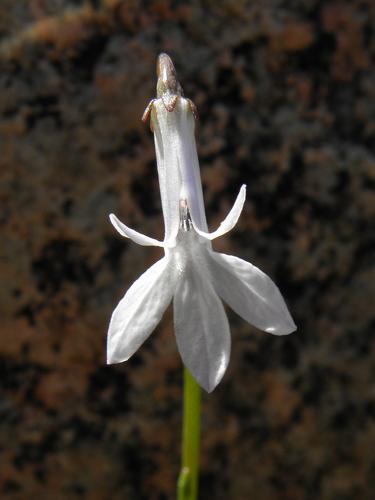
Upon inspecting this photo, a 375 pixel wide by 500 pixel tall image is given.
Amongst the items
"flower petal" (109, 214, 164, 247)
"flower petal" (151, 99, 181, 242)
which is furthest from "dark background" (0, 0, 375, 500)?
"flower petal" (109, 214, 164, 247)

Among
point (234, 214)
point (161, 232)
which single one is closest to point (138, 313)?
point (234, 214)

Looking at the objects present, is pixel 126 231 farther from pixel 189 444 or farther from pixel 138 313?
pixel 189 444

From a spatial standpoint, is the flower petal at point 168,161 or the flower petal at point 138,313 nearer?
the flower petal at point 138,313

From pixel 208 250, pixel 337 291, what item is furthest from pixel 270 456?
pixel 208 250

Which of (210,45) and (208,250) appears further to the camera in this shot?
(210,45)

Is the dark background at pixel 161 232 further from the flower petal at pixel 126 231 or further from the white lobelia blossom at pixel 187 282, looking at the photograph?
the flower petal at pixel 126 231

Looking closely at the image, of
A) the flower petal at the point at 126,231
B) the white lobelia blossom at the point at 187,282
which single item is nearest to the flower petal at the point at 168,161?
the white lobelia blossom at the point at 187,282

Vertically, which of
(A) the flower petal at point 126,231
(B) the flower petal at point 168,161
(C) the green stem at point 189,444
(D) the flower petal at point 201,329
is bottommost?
(C) the green stem at point 189,444

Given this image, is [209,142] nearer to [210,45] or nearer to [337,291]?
[210,45]
